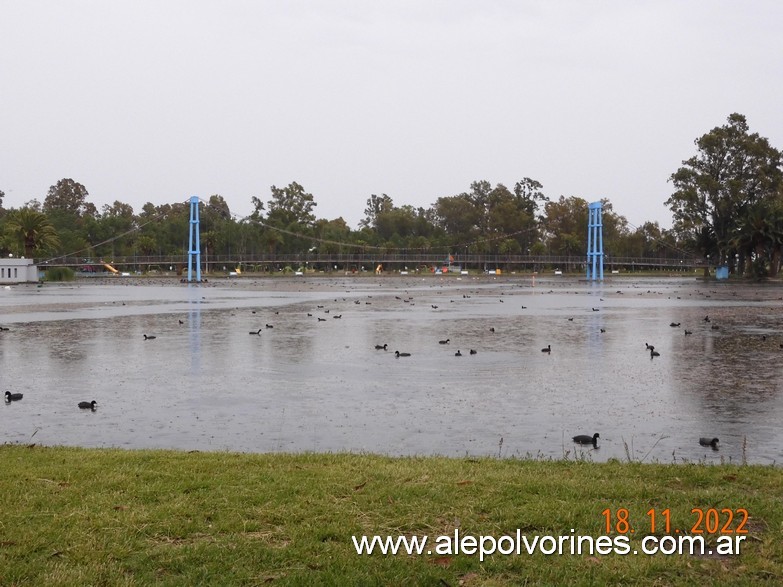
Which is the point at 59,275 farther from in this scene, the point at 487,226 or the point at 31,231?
the point at 487,226

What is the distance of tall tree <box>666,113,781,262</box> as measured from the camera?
104188 millimetres

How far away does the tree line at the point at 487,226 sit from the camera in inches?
Result: 4122

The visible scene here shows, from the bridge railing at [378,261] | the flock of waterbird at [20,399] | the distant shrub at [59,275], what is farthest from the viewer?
the bridge railing at [378,261]

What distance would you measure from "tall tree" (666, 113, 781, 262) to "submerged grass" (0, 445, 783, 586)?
339 feet

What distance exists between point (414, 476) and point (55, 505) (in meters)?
3.20

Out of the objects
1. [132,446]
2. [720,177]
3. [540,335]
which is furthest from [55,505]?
[720,177]

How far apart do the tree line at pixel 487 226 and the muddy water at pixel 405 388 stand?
8072 cm

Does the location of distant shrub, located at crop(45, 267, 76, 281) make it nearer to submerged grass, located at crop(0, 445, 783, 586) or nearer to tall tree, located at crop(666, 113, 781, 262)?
tall tree, located at crop(666, 113, 781, 262)

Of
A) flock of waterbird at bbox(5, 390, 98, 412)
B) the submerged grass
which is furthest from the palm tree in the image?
the submerged grass

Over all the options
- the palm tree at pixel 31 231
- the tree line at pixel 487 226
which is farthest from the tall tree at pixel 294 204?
the palm tree at pixel 31 231

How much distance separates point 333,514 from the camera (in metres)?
6.54

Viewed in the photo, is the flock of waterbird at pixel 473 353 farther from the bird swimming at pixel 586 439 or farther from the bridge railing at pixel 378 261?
the bridge railing at pixel 378 261

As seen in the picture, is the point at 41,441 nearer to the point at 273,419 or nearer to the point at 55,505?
the point at 273,419

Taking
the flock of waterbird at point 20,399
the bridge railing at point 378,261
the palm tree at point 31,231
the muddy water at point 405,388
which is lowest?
the muddy water at point 405,388
